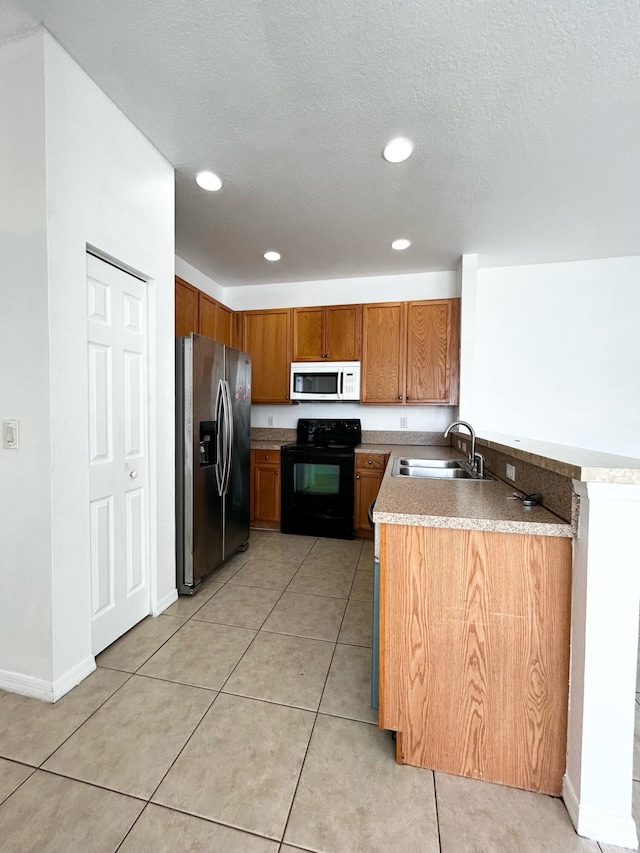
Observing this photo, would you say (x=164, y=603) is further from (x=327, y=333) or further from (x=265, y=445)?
(x=327, y=333)

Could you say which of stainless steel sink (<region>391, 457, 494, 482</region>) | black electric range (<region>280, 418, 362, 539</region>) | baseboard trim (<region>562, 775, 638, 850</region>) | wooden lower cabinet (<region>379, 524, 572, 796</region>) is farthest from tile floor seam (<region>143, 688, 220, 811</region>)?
black electric range (<region>280, 418, 362, 539</region>)

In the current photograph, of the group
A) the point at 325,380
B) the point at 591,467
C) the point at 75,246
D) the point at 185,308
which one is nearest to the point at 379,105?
the point at 75,246

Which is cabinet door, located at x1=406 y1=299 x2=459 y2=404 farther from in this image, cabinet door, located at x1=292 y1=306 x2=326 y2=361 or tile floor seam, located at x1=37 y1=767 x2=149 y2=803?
tile floor seam, located at x1=37 y1=767 x2=149 y2=803

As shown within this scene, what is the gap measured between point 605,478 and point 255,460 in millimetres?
3046

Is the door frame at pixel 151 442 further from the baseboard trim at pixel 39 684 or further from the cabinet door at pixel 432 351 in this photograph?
the cabinet door at pixel 432 351

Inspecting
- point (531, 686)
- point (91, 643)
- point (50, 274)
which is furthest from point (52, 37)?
point (531, 686)

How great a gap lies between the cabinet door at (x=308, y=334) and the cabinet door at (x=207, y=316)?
826mm

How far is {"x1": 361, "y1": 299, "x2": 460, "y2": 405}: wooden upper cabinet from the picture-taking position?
136 inches

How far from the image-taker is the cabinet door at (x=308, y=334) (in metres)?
3.74

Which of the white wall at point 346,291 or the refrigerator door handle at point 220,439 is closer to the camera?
the refrigerator door handle at point 220,439

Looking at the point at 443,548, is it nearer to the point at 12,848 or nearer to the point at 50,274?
the point at 12,848

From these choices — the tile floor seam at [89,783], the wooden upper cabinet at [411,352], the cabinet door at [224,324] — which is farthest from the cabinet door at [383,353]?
the tile floor seam at [89,783]

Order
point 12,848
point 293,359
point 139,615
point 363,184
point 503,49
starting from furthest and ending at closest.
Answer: point 293,359 < point 363,184 < point 139,615 < point 503,49 < point 12,848

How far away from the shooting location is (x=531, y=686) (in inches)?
44.4
